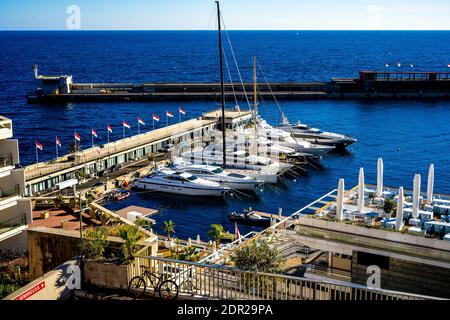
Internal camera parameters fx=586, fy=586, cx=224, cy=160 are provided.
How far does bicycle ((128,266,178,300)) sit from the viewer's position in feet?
43.4

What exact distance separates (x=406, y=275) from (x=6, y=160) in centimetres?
1786

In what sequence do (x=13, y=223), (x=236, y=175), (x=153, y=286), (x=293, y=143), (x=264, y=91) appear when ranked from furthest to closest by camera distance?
(x=264, y=91) → (x=293, y=143) → (x=236, y=175) → (x=13, y=223) → (x=153, y=286)

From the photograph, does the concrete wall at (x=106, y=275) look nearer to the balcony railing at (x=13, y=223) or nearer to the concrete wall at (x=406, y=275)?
the concrete wall at (x=406, y=275)

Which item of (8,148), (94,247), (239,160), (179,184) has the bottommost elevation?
(179,184)

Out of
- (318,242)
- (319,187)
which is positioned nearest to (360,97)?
(319,187)

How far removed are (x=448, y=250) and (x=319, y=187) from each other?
124 ft

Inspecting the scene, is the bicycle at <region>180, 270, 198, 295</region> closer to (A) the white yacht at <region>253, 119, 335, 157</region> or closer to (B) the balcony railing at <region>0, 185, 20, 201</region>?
(B) the balcony railing at <region>0, 185, 20, 201</region>

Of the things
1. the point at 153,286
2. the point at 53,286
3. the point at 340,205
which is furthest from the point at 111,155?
the point at 153,286

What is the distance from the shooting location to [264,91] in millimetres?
128750

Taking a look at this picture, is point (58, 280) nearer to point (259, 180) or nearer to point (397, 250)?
point (397, 250)

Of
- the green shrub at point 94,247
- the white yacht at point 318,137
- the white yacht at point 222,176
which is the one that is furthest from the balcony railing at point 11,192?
the white yacht at point 318,137

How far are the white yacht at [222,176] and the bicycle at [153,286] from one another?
137 ft

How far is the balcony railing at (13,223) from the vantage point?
27109 mm

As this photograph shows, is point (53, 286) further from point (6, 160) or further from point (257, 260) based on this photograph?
point (6, 160)
